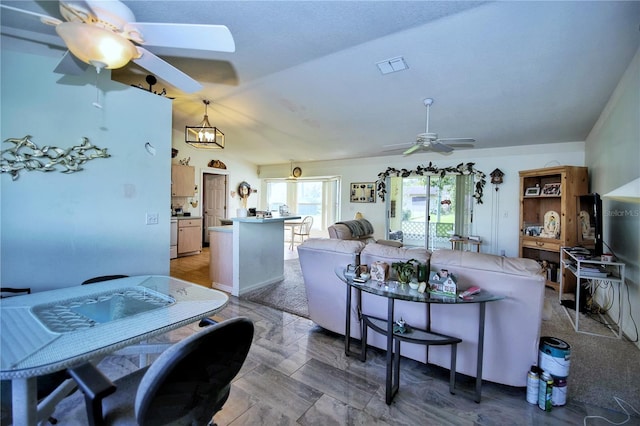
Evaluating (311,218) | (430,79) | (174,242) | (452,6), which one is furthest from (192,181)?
(452,6)

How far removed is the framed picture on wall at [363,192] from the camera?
22.7 feet

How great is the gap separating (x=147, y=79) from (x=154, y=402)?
12.2 ft

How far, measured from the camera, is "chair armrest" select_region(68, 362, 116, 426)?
89cm

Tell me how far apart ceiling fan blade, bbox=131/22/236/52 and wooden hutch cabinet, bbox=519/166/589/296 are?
15.3ft

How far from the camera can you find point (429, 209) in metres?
6.24

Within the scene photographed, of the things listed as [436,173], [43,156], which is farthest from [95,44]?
[436,173]

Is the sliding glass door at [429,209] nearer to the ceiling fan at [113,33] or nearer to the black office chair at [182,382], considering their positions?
the ceiling fan at [113,33]

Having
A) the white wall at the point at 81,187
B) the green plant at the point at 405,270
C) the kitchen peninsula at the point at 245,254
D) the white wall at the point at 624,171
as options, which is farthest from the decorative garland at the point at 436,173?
the white wall at the point at 81,187

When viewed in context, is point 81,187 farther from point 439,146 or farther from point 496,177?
point 496,177

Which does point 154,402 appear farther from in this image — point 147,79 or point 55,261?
point 147,79

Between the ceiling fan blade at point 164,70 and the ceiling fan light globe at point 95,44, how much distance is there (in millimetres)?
138

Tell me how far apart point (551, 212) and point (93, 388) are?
566cm

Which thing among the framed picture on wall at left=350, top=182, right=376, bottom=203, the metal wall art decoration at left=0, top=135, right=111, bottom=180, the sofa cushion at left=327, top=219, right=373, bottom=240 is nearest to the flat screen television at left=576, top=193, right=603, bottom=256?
the sofa cushion at left=327, top=219, right=373, bottom=240

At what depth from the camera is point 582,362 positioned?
2.29 m
